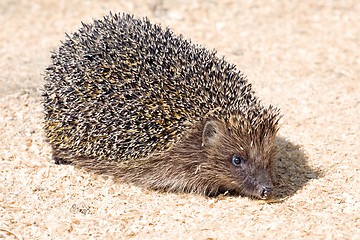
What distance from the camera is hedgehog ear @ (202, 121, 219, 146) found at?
636cm

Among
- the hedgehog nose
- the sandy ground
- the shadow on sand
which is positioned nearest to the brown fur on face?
the hedgehog nose

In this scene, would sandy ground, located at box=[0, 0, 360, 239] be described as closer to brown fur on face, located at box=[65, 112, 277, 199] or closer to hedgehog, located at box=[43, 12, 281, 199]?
brown fur on face, located at box=[65, 112, 277, 199]

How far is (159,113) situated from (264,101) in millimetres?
3361

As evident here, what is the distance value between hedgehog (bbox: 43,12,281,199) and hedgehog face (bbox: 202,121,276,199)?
0.01m

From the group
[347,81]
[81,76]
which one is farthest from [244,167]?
[347,81]

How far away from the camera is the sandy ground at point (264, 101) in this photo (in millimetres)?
5879

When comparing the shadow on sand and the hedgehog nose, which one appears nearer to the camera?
the hedgehog nose

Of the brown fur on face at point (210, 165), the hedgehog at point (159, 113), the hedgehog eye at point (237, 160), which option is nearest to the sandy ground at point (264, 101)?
the brown fur on face at point (210, 165)

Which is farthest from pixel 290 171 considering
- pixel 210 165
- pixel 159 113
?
pixel 159 113

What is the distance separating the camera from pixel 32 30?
1227 cm

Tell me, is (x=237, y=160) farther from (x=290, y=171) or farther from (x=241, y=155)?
(x=290, y=171)

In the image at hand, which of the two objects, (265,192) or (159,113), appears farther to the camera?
(159,113)

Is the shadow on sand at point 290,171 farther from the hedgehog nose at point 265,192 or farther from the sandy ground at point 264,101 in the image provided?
the hedgehog nose at point 265,192

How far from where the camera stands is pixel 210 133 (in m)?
6.44
